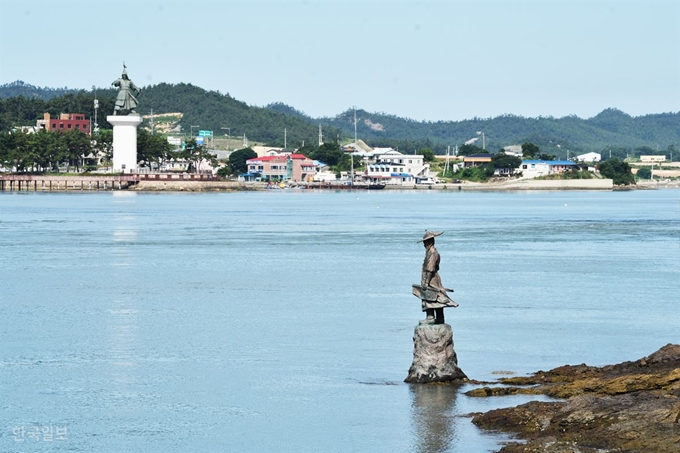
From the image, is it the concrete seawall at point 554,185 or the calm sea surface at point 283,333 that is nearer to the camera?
the calm sea surface at point 283,333

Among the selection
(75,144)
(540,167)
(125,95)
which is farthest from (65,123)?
(540,167)

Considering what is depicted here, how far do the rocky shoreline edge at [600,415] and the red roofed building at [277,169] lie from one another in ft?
541

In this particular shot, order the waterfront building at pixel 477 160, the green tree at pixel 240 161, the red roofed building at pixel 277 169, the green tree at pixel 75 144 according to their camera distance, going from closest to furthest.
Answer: the green tree at pixel 75 144 < the red roofed building at pixel 277 169 < the green tree at pixel 240 161 < the waterfront building at pixel 477 160

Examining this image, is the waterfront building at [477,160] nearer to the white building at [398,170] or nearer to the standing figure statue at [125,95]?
the white building at [398,170]

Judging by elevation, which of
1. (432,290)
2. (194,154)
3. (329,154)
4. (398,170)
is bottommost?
(432,290)

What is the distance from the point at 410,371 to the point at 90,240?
37.9m

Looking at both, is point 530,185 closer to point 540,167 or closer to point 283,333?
point 540,167

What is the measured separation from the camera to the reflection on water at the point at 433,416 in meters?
13.9

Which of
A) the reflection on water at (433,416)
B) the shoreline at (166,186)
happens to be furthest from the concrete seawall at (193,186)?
the reflection on water at (433,416)

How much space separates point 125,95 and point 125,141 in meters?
6.30

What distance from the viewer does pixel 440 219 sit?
7719cm

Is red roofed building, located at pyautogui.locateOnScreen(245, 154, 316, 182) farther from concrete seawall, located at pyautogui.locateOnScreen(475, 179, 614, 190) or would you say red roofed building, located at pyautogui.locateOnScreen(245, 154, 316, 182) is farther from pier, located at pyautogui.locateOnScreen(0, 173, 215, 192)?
concrete seawall, located at pyautogui.locateOnScreen(475, 179, 614, 190)

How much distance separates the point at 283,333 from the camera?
75.6 feet

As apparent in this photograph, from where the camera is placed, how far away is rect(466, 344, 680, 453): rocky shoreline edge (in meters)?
12.5
